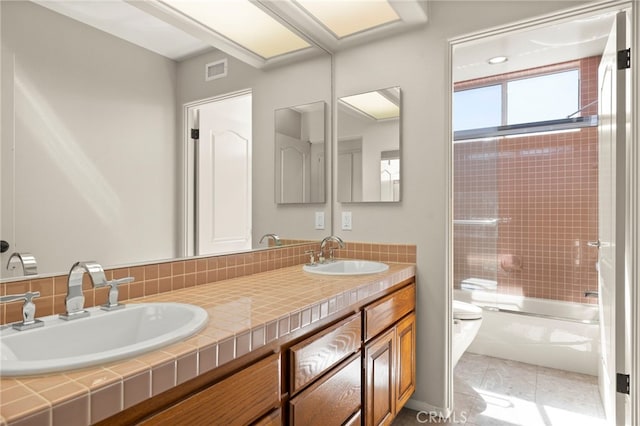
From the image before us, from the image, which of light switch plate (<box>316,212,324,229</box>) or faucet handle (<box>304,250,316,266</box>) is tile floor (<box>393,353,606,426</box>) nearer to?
faucet handle (<box>304,250,316,266</box>)

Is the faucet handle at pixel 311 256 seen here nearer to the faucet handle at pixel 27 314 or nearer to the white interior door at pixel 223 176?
the white interior door at pixel 223 176

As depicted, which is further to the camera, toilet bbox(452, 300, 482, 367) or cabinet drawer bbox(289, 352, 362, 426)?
toilet bbox(452, 300, 482, 367)

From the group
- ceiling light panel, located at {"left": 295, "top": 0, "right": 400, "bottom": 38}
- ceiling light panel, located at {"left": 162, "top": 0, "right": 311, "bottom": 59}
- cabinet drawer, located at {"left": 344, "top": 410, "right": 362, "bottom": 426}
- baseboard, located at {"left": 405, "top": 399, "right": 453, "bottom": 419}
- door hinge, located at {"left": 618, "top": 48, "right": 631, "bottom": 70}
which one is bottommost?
baseboard, located at {"left": 405, "top": 399, "right": 453, "bottom": 419}

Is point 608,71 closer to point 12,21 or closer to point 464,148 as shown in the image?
point 464,148

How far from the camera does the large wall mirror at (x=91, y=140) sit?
3.26ft

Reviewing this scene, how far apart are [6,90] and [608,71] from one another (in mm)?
2558

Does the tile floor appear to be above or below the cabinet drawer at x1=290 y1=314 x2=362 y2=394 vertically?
below

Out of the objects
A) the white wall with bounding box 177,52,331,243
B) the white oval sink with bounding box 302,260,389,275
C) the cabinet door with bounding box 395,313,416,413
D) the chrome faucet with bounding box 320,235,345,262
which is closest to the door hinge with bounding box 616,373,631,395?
the cabinet door with bounding box 395,313,416,413

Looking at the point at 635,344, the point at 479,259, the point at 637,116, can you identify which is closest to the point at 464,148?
the point at 479,259

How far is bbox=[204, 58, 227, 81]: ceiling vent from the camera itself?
154 cm

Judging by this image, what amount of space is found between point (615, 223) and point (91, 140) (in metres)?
2.22

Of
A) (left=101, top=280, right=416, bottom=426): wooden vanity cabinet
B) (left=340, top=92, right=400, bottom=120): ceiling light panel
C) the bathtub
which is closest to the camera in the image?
(left=101, top=280, right=416, bottom=426): wooden vanity cabinet

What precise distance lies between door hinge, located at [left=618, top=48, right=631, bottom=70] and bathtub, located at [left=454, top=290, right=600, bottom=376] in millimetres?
1833

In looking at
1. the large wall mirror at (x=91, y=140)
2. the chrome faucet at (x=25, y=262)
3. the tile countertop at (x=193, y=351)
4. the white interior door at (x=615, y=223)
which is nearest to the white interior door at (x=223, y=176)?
the large wall mirror at (x=91, y=140)
